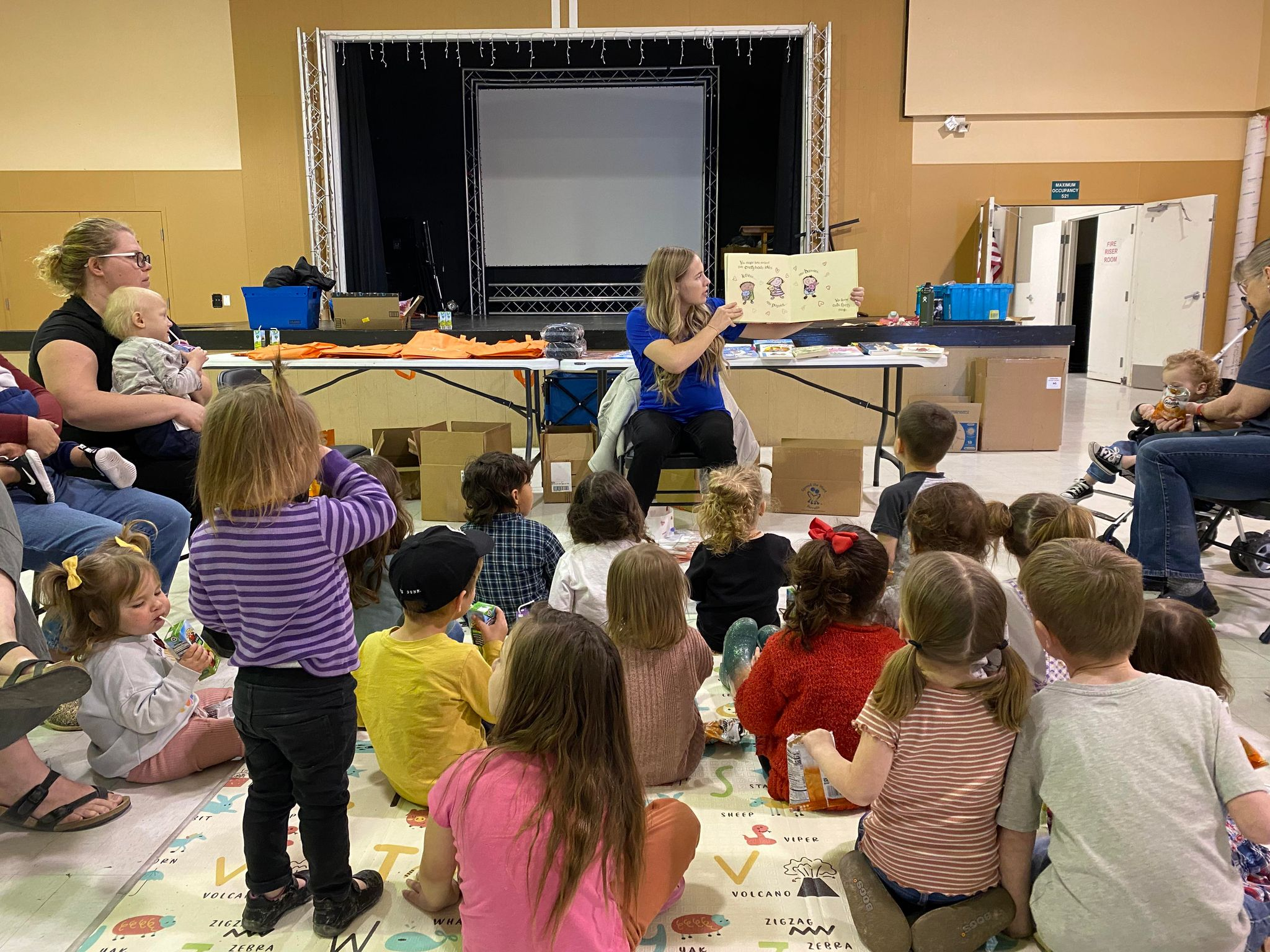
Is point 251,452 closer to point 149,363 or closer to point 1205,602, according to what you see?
point 149,363

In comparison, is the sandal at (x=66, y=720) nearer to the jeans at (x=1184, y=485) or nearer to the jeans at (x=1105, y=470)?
the jeans at (x=1184, y=485)

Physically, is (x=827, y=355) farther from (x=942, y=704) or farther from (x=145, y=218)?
(x=145, y=218)

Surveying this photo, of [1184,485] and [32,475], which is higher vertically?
[32,475]

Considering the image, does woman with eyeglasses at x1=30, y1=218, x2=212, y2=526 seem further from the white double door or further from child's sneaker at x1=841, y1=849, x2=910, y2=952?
the white double door

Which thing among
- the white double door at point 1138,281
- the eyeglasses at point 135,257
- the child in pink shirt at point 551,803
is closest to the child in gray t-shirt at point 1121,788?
the child in pink shirt at point 551,803

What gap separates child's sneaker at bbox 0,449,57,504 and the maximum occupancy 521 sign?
326 inches

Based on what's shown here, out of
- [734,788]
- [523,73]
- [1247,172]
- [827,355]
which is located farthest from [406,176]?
[734,788]

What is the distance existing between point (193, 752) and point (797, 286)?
3086 mm

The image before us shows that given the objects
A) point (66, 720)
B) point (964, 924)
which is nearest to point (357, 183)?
point (66, 720)

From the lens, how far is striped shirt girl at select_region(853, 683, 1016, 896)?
148 centimetres

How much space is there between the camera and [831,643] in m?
1.89

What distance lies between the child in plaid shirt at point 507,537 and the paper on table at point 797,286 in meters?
1.85

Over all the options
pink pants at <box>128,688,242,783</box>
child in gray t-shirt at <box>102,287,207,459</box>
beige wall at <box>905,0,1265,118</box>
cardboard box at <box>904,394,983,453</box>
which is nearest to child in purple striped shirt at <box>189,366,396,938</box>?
pink pants at <box>128,688,242,783</box>

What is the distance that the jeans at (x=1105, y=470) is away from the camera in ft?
11.8
